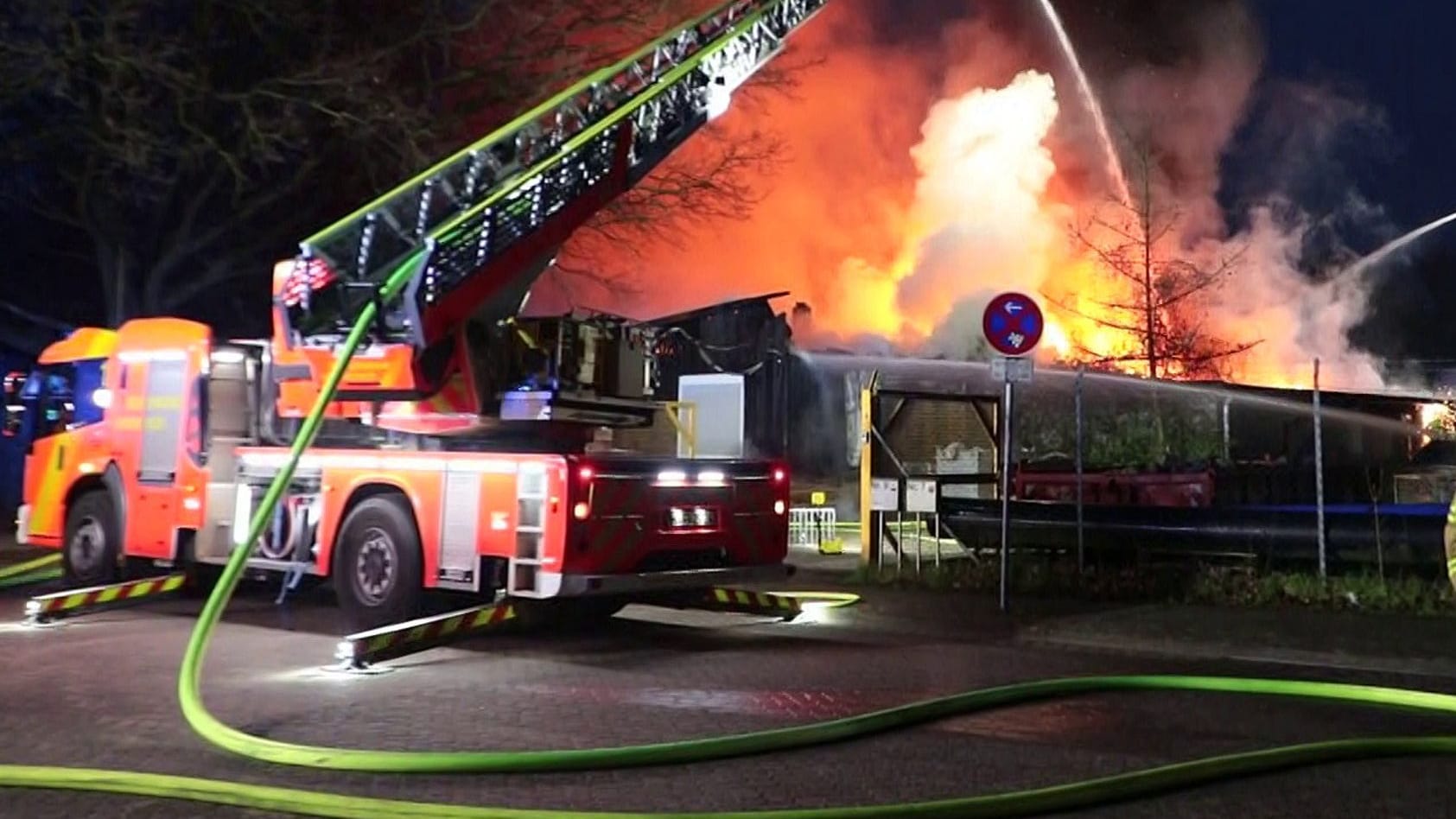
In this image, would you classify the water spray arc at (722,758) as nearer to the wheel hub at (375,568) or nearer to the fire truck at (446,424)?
the wheel hub at (375,568)

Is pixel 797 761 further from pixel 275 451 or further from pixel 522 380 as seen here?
pixel 275 451

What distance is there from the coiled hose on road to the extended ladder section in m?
3.13

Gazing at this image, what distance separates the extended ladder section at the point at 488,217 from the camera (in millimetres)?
9680

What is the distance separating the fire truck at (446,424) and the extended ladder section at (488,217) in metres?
0.02

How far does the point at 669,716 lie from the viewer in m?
7.05

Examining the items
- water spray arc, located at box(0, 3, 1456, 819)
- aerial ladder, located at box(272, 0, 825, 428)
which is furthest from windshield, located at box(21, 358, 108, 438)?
water spray arc, located at box(0, 3, 1456, 819)

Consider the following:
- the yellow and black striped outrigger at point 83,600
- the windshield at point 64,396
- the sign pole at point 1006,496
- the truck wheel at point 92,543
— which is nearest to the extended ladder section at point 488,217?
the yellow and black striped outrigger at point 83,600

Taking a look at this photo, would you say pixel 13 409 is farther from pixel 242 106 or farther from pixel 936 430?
pixel 936 430

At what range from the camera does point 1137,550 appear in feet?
43.5

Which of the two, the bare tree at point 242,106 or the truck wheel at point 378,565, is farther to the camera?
the bare tree at point 242,106

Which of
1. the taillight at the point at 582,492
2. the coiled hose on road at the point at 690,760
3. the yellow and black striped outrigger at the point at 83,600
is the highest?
the taillight at the point at 582,492

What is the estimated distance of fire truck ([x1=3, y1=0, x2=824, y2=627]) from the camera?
30.5 feet

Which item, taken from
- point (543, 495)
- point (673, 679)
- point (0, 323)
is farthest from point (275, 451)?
point (0, 323)

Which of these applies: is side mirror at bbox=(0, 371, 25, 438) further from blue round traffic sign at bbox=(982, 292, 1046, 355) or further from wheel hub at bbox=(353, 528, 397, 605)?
blue round traffic sign at bbox=(982, 292, 1046, 355)
